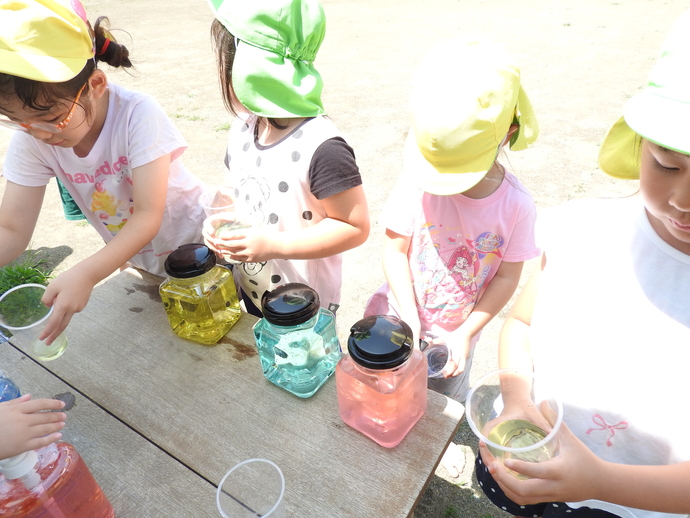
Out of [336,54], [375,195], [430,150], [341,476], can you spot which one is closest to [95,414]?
[341,476]

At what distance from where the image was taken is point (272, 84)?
1337 millimetres

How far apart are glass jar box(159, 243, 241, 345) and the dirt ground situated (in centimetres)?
120

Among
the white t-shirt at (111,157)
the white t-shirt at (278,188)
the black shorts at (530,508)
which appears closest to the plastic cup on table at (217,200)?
the white t-shirt at (278,188)

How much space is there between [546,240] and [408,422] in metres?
0.56

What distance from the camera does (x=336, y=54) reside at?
23.9 feet

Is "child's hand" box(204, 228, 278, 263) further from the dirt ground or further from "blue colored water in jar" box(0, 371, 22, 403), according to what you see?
the dirt ground

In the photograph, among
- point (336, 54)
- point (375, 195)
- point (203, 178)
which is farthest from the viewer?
point (336, 54)

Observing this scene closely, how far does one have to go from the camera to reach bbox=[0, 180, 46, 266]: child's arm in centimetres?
149

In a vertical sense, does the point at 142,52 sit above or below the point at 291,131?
below

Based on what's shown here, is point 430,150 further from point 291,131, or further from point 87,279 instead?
point 87,279

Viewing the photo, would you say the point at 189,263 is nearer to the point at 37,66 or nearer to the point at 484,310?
the point at 37,66

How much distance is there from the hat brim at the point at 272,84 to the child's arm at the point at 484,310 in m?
0.79

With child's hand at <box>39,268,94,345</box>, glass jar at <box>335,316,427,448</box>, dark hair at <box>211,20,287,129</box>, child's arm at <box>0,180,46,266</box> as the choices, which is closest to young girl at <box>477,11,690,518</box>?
glass jar at <box>335,316,427,448</box>

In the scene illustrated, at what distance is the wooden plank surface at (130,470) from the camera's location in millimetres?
950
